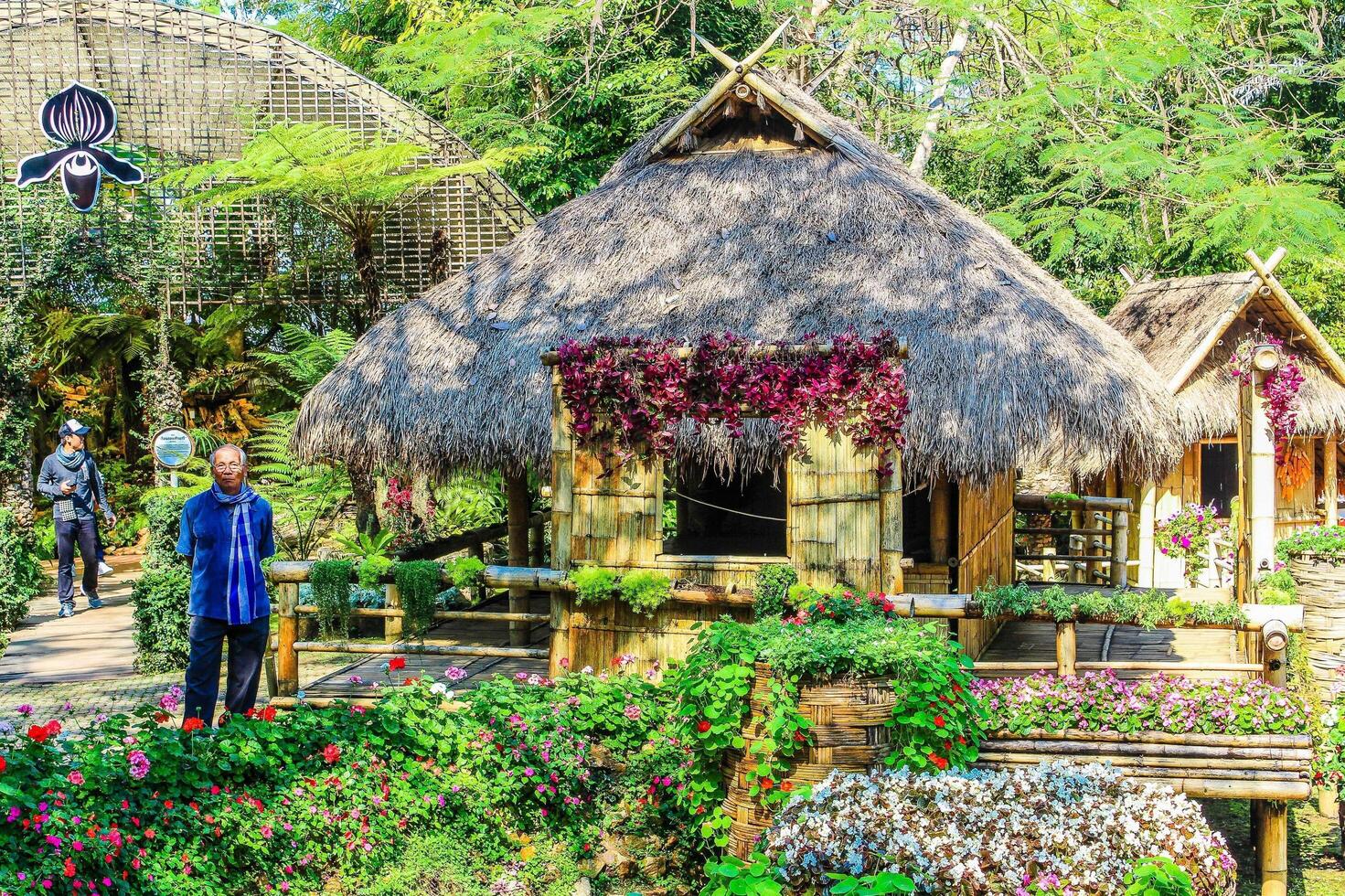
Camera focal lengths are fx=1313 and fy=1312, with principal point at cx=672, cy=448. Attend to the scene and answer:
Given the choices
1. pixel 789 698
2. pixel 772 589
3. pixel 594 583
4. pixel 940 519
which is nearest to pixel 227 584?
pixel 594 583

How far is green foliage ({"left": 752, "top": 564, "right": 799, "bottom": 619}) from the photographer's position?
695 centimetres

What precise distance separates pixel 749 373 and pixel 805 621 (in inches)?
67.2

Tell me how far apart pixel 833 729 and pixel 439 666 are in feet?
13.9

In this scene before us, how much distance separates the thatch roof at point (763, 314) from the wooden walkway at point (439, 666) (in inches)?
56.4

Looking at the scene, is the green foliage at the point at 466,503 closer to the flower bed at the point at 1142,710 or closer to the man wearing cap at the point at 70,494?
the man wearing cap at the point at 70,494

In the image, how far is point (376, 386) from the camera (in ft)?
33.5

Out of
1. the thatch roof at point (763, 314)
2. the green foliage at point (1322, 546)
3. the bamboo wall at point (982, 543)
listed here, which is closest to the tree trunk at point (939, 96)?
the thatch roof at point (763, 314)

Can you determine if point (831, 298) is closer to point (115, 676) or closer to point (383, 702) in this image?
point (383, 702)

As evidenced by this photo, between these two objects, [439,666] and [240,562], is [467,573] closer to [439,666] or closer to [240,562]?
[439,666]

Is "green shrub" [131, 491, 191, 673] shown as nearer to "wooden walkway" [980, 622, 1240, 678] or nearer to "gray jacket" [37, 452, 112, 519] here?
"gray jacket" [37, 452, 112, 519]

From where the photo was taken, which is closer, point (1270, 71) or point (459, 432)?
point (459, 432)

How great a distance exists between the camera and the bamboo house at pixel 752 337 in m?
7.64

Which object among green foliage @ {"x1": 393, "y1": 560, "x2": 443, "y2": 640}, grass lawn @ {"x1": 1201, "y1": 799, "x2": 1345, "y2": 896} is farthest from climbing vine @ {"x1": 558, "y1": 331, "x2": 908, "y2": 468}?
grass lawn @ {"x1": 1201, "y1": 799, "x2": 1345, "y2": 896}

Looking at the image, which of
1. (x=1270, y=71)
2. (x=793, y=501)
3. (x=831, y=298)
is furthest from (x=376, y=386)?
(x=1270, y=71)
